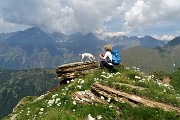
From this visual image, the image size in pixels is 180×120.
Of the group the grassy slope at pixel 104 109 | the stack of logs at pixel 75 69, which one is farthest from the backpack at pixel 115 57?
the grassy slope at pixel 104 109

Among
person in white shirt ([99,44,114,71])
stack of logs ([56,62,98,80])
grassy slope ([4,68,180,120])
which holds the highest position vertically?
person in white shirt ([99,44,114,71])

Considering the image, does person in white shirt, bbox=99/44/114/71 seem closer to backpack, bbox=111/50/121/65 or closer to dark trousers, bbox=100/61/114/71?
dark trousers, bbox=100/61/114/71

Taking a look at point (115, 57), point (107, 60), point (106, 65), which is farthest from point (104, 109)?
point (115, 57)

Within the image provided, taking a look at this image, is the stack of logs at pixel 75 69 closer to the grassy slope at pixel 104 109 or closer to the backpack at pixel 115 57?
the backpack at pixel 115 57

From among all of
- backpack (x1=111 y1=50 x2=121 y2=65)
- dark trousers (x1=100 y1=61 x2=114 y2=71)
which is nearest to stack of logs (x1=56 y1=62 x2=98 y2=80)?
dark trousers (x1=100 y1=61 x2=114 y2=71)

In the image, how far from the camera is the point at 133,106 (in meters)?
20.0

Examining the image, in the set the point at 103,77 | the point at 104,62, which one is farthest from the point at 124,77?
the point at 104,62

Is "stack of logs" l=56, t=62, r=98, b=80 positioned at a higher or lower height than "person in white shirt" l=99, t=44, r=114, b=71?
lower

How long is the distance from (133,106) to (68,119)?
162 inches

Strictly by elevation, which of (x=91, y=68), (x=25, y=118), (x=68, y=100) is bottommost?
(x=25, y=118)

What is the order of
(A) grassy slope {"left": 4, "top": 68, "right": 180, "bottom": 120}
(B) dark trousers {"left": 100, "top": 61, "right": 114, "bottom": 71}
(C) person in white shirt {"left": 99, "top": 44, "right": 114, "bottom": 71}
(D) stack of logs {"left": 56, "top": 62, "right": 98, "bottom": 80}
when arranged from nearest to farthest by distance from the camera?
(A) grassy slope {"left": 4, "top": 68, "right": 180, "bottom": 120}, (B) dark trousers {"left": 100, "top": 61, "right": 114, "bottom": 71}, (C) person in white shirt {"left": 99, "top": 44, "right": 114, "bottom": 71}, (D) stack of logs {"left": 56, "top": 62, "right": 98, "bottom": 80}

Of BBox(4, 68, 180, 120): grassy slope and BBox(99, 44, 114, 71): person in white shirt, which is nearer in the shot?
BBox(4, 68, 180, 120): grassy slope

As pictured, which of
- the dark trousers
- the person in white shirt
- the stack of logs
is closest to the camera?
the dark trousers

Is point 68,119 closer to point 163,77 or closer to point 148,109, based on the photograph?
point 148,109
